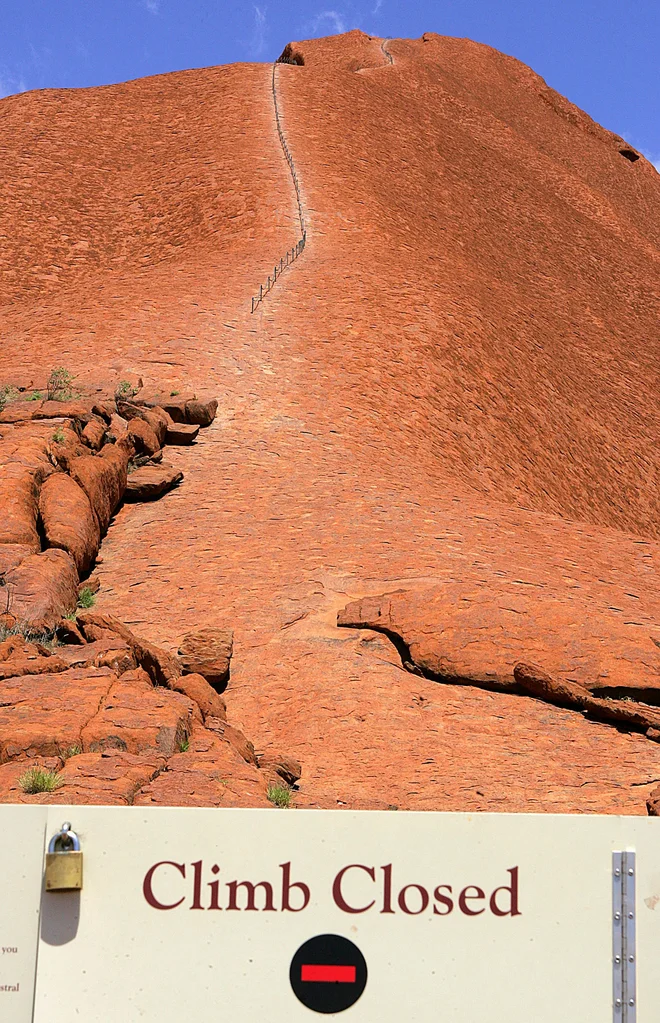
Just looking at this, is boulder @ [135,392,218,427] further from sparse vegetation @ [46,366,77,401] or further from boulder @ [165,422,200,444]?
sparse vegetation @ [46,366,77,401]

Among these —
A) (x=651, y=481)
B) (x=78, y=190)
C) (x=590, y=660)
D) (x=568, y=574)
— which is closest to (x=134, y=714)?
(x=590, y=660)

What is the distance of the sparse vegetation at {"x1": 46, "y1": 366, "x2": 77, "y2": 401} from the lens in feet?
63.2

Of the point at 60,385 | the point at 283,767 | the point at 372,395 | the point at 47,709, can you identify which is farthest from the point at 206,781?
the point at 372,395

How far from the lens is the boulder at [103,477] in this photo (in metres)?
15.6

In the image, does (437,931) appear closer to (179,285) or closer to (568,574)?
(568,574)

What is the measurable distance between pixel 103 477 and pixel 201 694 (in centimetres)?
674

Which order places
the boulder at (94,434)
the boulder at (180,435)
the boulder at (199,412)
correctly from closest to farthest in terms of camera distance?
the boulder at (94,434), the boulder at (180,435), the boulder at (199,412)

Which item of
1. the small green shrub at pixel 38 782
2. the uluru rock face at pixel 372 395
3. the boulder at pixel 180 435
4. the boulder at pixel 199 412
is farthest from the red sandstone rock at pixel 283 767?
the boulder at pixel 199 412

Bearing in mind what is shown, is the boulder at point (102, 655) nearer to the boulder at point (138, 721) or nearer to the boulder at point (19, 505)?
the boulder at point (138, 721)

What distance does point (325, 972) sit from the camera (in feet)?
13.1

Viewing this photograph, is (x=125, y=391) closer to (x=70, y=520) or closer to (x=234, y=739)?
(x=70, y=520)

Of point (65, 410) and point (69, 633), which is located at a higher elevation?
point (65, 410)

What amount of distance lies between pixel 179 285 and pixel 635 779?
21.0m

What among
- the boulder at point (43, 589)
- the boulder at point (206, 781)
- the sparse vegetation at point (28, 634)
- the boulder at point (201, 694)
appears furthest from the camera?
the boulder at point (43, 589)
